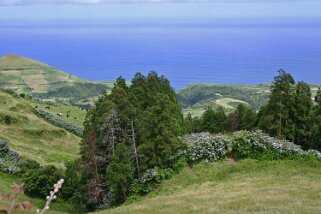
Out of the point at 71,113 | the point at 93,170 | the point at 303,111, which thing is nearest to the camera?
the point at 93,170

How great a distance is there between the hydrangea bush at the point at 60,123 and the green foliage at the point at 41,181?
35123 mm

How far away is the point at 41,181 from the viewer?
152 feet

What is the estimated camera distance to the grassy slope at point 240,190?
26203 millimetres

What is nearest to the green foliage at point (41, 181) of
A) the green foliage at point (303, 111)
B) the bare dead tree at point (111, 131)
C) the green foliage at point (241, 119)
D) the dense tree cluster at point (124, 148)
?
the dense tree cluster at point (124, 148)

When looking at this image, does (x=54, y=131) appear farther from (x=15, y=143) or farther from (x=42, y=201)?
(x=42, y=201)

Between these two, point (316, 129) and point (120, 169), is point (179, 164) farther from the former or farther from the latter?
point (316, 129)

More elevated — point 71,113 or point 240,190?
point 71,113

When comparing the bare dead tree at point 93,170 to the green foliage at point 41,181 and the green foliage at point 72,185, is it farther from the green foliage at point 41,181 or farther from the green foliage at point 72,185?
the green foliage at point 41,181

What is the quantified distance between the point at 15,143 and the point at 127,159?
28962mm

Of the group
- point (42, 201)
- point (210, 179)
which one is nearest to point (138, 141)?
point (210, 179)

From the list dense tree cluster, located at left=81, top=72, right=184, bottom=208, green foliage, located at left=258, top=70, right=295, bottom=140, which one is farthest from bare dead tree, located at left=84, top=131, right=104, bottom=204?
green foliage, located at left=258, top=70, right=295, bottom=140

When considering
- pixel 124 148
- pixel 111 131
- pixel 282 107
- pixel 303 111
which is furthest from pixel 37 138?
pixel 303 111

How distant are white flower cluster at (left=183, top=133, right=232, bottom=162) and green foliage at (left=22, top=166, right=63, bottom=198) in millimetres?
14762

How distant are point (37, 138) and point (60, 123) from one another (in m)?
14.2
